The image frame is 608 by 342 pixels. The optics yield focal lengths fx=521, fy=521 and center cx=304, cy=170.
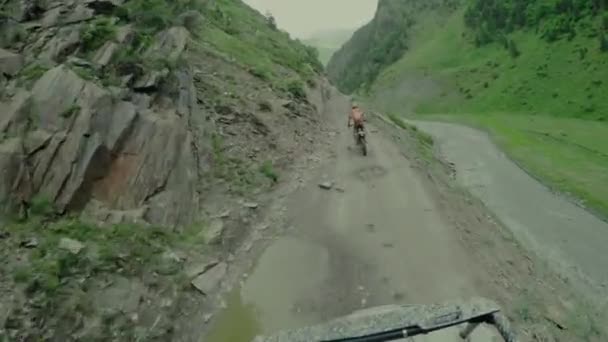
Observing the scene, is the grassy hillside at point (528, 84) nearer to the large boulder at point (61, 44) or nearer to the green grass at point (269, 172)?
the green grass at point (269, 172)

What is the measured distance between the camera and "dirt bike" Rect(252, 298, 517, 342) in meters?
7.10

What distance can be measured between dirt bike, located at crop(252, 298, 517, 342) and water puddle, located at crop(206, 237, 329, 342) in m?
6.46

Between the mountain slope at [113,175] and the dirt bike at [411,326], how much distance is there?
674 cm

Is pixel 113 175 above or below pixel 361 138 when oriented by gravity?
below

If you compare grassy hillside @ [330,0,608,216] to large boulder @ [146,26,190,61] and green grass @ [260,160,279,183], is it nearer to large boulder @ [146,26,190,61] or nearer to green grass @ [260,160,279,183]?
green grass @ [260,160,279,183]

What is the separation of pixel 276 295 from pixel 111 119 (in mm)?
7614

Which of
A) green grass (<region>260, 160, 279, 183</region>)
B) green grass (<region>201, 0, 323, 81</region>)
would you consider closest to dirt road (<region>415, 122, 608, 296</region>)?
green grass (<region>260, 160, 279, 183</region>)

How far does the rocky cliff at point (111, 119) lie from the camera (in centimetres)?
1469

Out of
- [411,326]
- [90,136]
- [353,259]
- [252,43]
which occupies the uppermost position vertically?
[252,43]

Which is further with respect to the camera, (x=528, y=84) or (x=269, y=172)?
(x=528, y=84)

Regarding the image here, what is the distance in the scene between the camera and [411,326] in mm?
7262

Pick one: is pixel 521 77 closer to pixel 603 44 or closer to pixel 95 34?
pixel 603 44

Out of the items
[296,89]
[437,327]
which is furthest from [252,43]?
[437,327]

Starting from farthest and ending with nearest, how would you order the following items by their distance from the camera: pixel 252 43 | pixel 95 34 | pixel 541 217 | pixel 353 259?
pixel 252 43
pixel 541 217
pixel 95 34
pixel 353 259
